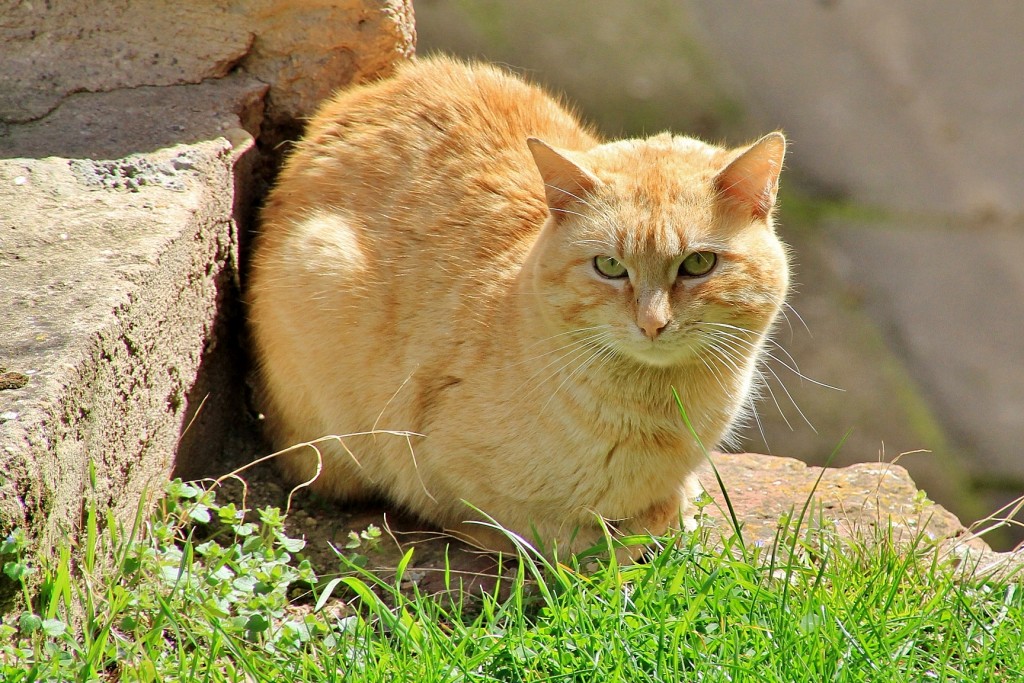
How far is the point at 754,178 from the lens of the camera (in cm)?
244

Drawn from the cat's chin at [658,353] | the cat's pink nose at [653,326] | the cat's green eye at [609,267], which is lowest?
the cat's chin at [658,353]

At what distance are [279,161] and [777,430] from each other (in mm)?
2973

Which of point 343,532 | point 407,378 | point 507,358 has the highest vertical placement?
point 507,358

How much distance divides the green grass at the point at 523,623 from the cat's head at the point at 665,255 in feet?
1.69

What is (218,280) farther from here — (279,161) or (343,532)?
(343,532)

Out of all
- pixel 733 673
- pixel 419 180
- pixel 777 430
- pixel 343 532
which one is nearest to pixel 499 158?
pixel 419 180

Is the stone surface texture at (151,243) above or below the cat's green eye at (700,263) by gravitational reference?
below

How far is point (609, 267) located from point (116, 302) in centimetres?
116

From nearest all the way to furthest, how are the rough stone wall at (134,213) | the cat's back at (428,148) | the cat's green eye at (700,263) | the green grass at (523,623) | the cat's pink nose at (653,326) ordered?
the green grass at (523,623) → the rough stone wall at (134,213) → the cat's pink nose at (653,326) → the cat's green eye at (700,263) → the cat's back at (428,148)

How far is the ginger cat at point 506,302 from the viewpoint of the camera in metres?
2.43

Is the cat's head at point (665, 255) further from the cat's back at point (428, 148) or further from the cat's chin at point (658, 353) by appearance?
the cat's back at point (428, 148)

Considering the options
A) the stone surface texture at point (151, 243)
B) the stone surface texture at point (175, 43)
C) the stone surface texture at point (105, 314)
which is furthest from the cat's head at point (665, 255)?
the stone surface texture at point (175, 43)

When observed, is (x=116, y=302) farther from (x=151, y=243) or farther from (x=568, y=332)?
(x=568, y=332)

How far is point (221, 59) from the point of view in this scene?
3174 mm
